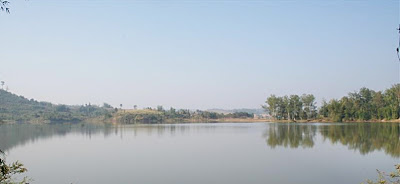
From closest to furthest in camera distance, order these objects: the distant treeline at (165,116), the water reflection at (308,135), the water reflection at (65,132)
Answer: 1. the water reflection at (308,135)
2. the water reflection at (65,132)
3. the distant treeline at (165,116)

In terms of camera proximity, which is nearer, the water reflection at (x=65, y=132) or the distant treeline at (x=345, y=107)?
the water reflection at (x=65, y=132)

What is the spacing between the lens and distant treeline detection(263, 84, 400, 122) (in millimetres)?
67875

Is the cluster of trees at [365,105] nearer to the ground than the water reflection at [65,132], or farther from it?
farther from it

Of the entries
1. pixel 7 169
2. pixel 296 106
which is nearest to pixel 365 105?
pixel 296 106

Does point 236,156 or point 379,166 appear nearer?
point 379,166

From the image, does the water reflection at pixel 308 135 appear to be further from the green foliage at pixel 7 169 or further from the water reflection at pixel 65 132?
the green foliage at pixel 7 169

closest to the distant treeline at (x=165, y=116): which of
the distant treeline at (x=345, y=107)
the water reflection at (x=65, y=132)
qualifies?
the distant treeline at (x=345, y=107)

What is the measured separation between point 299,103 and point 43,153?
69.1 m

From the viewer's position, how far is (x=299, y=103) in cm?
8275

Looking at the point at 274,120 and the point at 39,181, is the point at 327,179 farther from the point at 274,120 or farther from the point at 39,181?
the point at 274,120

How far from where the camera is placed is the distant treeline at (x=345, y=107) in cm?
6788

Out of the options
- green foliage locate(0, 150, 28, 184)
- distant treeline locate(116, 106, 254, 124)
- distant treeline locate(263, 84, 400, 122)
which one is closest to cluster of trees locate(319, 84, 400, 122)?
distant treeline locate(263, 84, 400, 122)

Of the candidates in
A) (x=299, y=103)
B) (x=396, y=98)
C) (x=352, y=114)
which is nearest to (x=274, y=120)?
(x=299, y=103)

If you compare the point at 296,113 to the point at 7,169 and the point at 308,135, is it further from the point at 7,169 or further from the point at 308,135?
the point at 7,169
